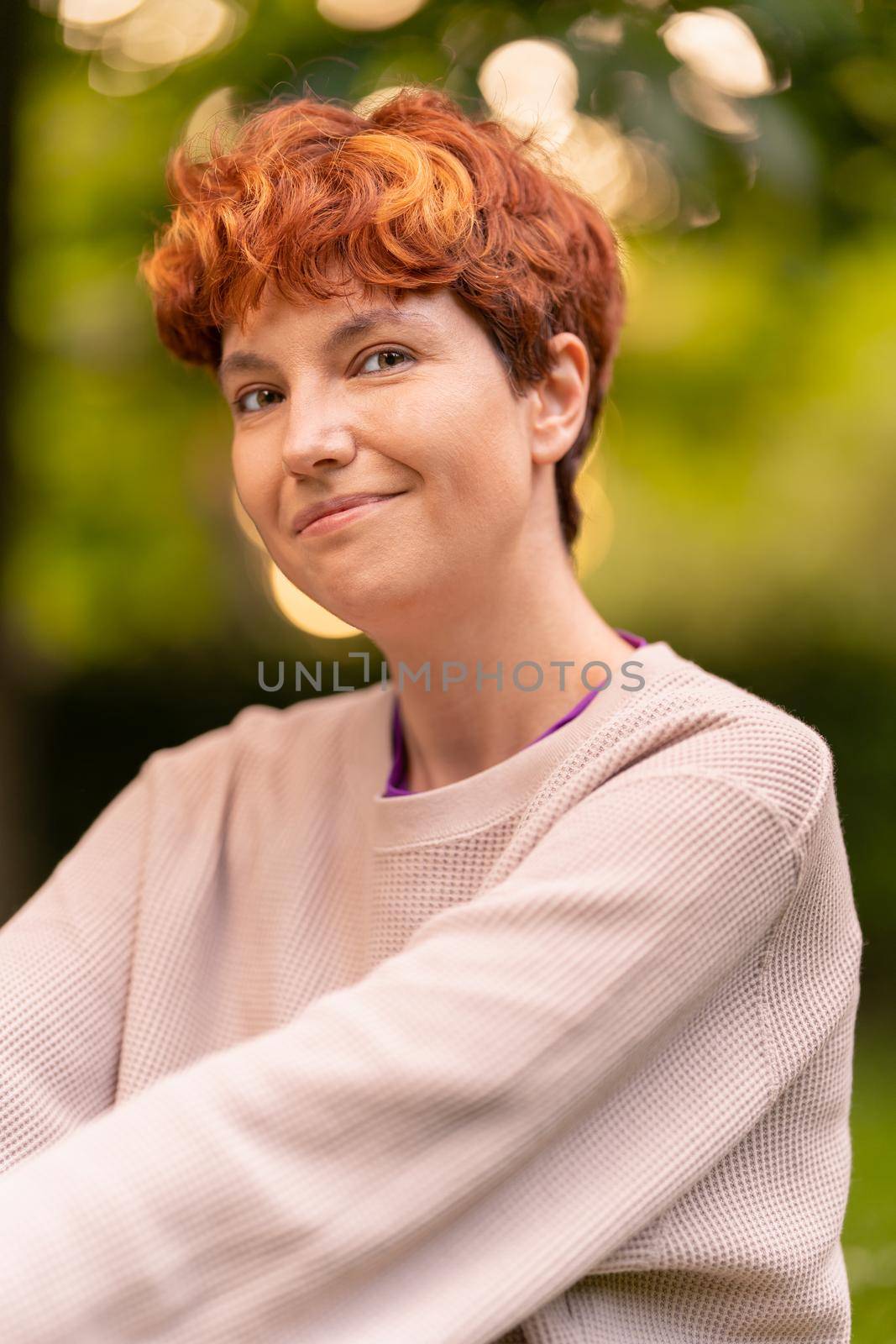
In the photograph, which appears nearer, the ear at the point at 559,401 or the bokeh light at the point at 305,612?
the ear at the point at 559,401

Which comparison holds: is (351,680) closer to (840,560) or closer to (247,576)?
(247,576)

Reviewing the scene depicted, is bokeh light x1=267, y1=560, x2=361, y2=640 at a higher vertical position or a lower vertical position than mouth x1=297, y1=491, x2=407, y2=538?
lower

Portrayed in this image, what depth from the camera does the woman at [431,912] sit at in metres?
1.26

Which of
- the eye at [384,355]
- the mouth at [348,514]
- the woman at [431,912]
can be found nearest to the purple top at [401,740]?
the woman at [431,912]

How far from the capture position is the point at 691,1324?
4.84 ft

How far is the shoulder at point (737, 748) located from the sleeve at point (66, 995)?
689 mm

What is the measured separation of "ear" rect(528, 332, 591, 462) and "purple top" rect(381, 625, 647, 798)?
0.79ft

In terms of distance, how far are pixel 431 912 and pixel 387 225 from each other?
0.74 metres

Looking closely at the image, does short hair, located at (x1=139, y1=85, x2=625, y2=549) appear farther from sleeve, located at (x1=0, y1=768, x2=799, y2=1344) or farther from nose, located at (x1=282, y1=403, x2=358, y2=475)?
sleeve, located at (x1=0, y1=768, x2=799, y2=1344)

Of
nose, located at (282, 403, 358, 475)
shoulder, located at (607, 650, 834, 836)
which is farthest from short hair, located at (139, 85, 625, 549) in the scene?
shoulder, located at (607, 650, 834, 836)

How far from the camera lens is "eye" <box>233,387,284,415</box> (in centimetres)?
172

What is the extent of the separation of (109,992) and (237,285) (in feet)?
2.73

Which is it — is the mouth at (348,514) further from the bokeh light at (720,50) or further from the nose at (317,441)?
the bokeh light at (720,50)

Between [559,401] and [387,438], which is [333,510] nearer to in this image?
[387,438]
